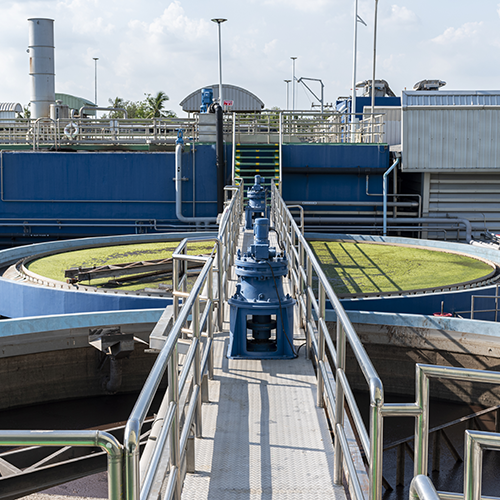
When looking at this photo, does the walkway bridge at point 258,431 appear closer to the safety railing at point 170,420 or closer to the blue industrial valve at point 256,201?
the safety railing at point 170,420

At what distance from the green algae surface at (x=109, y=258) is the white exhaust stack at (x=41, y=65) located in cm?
1540

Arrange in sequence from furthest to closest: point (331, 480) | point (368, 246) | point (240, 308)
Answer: point (368, 246), point (240, 308), point (331, 480)

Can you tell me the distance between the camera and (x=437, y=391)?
936 centimetres

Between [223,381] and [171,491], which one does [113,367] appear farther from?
[171,491]

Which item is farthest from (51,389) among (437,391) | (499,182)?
(499,182)

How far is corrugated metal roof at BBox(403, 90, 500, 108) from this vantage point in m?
19.1

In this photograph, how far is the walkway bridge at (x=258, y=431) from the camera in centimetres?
188

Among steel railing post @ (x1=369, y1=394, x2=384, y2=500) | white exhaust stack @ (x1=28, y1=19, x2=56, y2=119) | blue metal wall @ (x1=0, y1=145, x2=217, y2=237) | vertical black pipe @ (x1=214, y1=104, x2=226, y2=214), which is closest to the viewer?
steel railing post @ (x1=369, y1=394, x2=384, y2=500)

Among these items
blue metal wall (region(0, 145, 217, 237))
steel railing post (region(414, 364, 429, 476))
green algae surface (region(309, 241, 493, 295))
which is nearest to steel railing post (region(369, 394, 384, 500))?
steel railing post (region(414, 364, 429, 476))

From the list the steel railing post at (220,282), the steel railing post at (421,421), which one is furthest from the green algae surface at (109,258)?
the steel railing post at (421,421)

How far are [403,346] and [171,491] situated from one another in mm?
6522

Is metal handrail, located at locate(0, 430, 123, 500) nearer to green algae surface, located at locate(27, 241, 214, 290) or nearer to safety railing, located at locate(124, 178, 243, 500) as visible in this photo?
safety railing, located at locate(124, 178, 243, 500)

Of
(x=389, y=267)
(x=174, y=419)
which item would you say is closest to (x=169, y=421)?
(x=174, y=419)

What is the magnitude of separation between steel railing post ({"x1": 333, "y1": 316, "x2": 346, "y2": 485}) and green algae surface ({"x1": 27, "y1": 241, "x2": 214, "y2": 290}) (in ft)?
25.8
